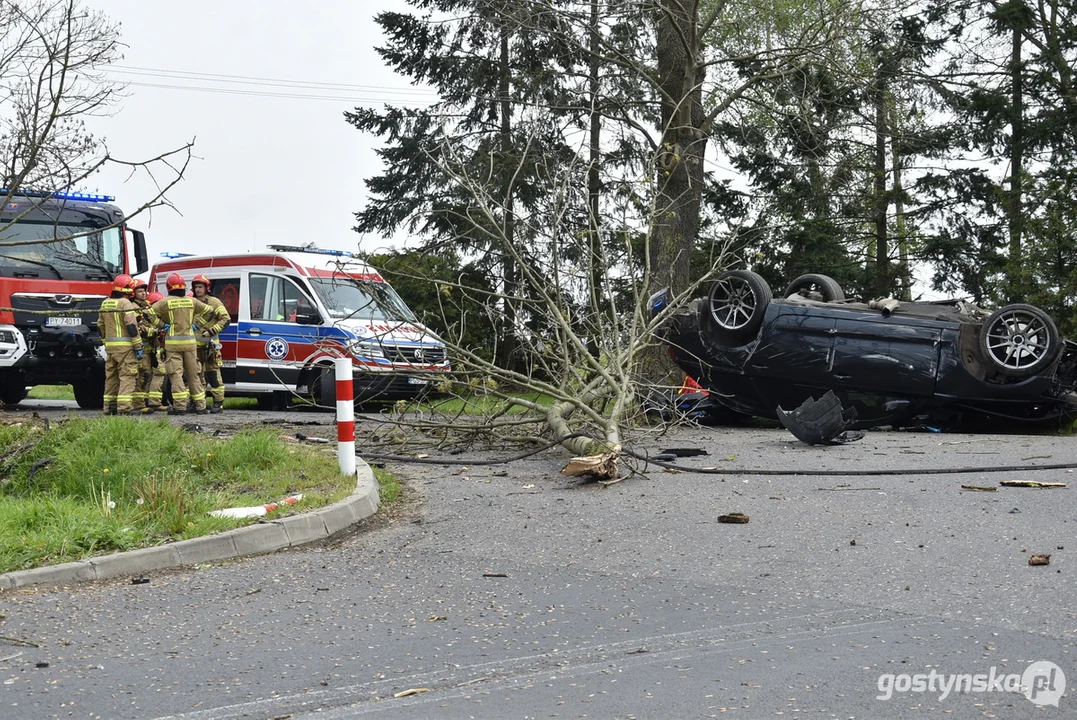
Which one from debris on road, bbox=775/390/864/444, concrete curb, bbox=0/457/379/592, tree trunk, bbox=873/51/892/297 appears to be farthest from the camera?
tree trunk, bbox=873/51/892/297

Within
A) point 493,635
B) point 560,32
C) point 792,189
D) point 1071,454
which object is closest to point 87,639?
point 493,635

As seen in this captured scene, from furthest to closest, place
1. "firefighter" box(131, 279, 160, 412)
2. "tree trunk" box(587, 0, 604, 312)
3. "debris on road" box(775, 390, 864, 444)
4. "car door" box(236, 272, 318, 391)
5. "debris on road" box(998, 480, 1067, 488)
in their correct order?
1. "car door" box(236, 272, 318, 391)
2. "firefighter" box(131, 279, 160, 412)
3. "tree trunk" box(587, 0, 604, 312)
4. "debris on road" box(775, 390, 864, 444)
5. "debris on road" box(998, 480, 1067, 488)

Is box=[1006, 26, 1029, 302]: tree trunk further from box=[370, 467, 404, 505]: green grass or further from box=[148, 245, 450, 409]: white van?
box=[370, 467, 404, 505]: green grass

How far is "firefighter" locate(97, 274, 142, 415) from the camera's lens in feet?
48.6

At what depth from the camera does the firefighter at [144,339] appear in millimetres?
15188

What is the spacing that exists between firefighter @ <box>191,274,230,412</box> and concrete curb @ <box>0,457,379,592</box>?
28.8ft

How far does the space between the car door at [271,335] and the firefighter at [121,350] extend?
1.86 metres

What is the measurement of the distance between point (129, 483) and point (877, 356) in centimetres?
816

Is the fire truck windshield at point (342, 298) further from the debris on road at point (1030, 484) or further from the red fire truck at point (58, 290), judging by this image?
the debris on road at point (1030, 484)

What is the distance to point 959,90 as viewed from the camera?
27.2 m

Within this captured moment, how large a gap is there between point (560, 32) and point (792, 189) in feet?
37.4

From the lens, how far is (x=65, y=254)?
1625 cm

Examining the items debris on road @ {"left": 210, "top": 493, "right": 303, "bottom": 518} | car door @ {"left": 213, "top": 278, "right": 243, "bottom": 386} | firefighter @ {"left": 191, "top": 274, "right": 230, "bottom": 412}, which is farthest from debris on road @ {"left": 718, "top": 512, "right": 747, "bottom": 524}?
car door @ {"left": 213, "top": 278, "right": 243, "bottom": 386}

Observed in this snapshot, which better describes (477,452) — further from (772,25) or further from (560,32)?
(772,25)
